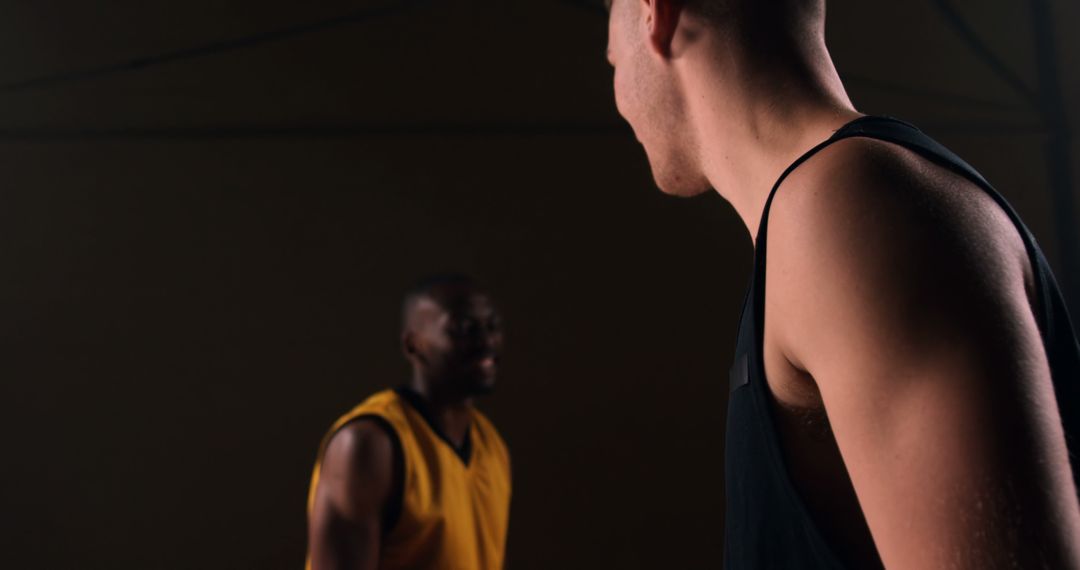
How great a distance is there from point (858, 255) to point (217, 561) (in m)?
3.99

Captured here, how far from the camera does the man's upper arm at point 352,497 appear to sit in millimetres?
2309

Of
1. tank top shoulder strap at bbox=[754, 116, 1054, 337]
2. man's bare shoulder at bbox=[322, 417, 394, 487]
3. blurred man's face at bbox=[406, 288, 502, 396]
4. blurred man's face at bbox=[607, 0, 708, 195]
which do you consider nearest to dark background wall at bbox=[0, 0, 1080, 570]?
blurred man's face at bbox=[406, 288, 502, 396]

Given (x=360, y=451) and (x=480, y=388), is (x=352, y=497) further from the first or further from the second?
(x=480, y=388)

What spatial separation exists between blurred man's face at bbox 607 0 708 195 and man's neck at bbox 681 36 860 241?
28 mm

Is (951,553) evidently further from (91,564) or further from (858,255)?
(91,564)

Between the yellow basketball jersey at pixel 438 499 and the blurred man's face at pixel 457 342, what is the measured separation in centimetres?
17

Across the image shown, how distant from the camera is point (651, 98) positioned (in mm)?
753

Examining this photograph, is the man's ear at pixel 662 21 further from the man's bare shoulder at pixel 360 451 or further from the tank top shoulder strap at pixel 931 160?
the man's bare shoulder at pixel 360 451

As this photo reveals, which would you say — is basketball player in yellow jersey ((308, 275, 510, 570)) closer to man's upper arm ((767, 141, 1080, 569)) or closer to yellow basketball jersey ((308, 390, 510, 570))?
yellow basketball jersey ((308, 390, 510, 570))

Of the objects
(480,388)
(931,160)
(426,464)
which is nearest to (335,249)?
(480,388)

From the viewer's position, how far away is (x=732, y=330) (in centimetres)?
425

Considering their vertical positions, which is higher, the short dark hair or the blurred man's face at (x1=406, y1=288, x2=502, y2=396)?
the short dark hair

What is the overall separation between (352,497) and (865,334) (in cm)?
209

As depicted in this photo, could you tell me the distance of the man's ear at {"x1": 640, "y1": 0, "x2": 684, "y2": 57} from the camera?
70 cm
